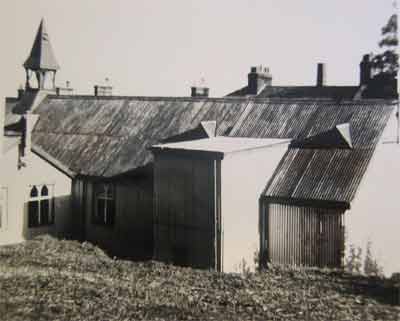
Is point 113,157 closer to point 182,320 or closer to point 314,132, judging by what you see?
point 314,132

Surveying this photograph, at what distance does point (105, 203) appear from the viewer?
2673cm

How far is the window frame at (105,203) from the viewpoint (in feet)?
86.5

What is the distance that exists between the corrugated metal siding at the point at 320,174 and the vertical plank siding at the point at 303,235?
1.77ft

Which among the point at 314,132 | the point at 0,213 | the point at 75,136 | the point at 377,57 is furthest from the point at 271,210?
the point at 377,57

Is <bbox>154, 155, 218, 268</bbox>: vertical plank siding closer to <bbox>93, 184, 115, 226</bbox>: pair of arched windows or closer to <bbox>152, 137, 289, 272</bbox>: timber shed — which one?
<bbox>152, 137, 289, 272</bbox>: timber shed

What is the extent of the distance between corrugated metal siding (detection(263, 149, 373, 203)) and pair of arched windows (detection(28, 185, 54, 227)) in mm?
9941

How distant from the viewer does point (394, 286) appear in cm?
1526

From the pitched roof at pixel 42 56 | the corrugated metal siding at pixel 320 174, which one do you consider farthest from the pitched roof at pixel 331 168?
the pitched roof at pixel 42 56

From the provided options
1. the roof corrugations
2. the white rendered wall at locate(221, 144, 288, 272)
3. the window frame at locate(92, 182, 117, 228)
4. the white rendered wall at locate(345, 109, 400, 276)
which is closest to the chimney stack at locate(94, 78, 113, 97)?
the window frame at locate(92, 182, 117, 228)

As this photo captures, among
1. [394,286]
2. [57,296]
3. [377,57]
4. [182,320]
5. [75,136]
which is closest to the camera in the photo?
[182,320]

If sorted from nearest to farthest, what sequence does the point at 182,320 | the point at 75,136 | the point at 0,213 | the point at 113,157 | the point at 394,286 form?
the point at 182,320, the point at 394,286, the point at 0,213, the point at 113,157, the point at 75,136

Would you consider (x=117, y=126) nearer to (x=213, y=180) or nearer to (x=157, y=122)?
(x=157, y=122)

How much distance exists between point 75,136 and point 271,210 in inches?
498

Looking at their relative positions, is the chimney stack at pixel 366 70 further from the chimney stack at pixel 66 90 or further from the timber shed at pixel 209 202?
the chimney stack at pixel 66 90
